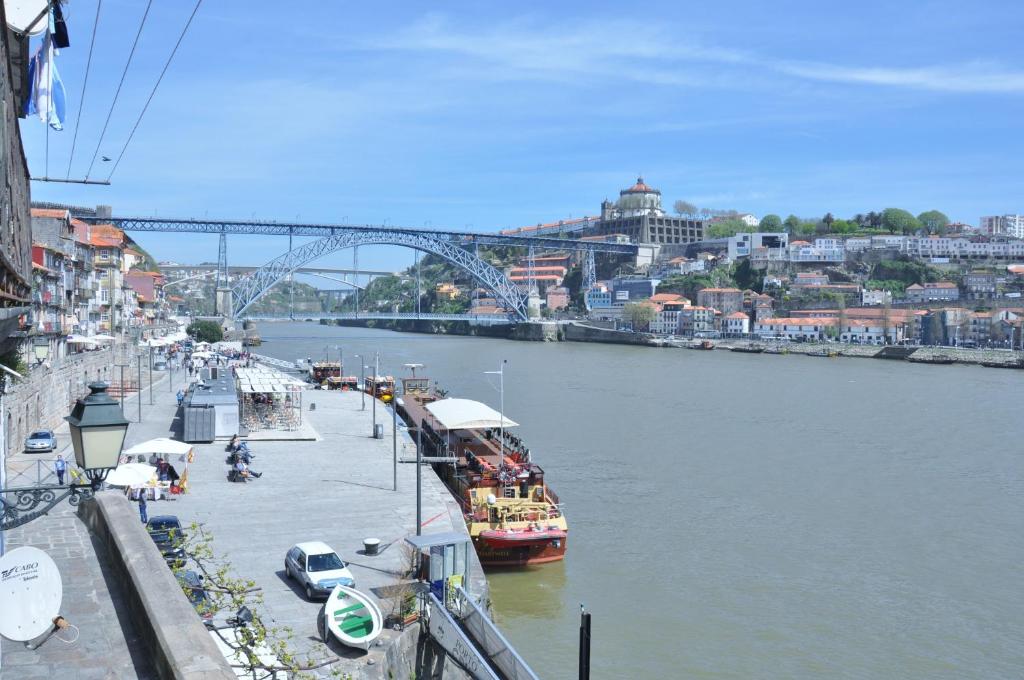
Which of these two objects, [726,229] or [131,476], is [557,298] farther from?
[131,476]

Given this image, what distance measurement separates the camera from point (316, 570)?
259 inches

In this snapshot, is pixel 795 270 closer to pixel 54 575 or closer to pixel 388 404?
pixel 388 404

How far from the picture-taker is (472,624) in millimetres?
6289

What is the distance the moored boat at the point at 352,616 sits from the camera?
18.4ft

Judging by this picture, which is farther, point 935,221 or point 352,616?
point 935,221

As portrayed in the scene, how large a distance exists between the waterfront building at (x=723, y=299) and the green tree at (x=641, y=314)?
14.1ft

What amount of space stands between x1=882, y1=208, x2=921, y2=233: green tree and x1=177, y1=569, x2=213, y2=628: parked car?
84.0 meters

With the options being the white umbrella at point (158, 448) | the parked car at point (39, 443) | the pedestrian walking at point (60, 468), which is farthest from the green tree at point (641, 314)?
the pedestrian walking at point (60, 468)

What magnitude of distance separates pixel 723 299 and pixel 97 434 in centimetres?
6493

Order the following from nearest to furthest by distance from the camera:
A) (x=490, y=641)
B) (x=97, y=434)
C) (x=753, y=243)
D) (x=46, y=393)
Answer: (x=97, y=434), (x=490, y=641), (x=46, y=393), (x=753, y=243)

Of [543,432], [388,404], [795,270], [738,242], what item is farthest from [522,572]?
[738,242]

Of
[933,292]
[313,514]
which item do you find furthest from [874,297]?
[313,514]

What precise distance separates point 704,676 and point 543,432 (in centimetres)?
1166

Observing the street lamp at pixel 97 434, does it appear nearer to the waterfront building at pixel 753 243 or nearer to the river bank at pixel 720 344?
the river bank at pixel 720 344
